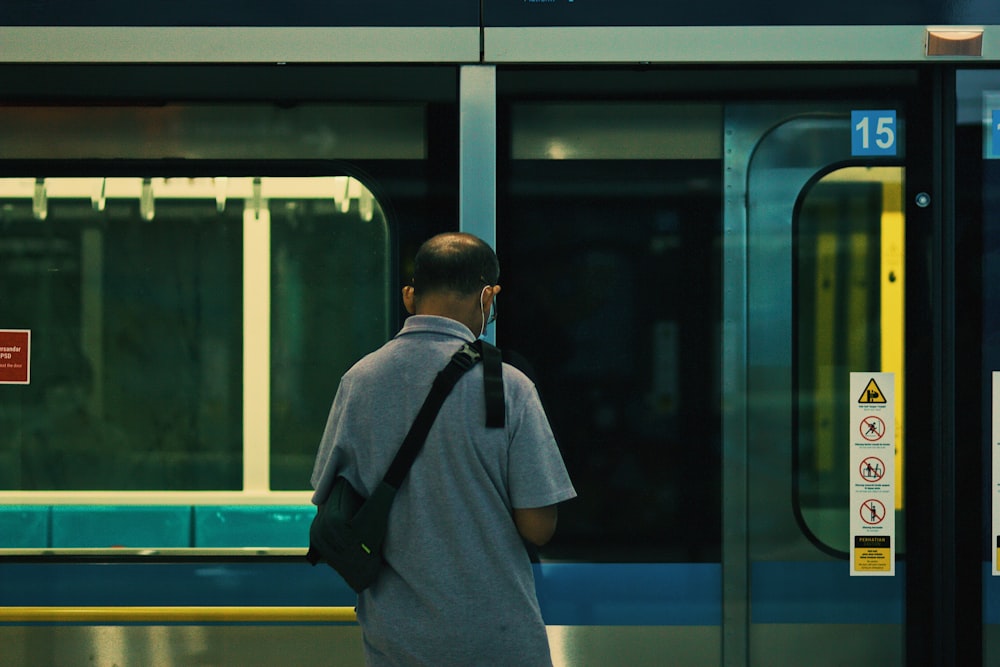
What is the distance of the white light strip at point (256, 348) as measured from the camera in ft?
10.1

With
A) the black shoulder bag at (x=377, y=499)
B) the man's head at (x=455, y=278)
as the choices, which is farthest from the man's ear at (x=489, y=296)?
the black shoulder bag at (x=377, y=499)

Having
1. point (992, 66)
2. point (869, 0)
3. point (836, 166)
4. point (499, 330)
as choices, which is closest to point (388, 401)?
point (499, 330)

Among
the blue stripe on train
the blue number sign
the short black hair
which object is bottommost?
the blue stripe on train

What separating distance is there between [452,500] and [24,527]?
1779 mm

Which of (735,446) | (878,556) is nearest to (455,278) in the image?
(735,446)

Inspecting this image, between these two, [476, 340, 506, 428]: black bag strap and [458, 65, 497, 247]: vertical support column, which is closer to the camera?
[476, 340, 506, 428]: black bag strap

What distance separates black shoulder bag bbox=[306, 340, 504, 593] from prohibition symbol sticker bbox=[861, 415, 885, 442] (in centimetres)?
152

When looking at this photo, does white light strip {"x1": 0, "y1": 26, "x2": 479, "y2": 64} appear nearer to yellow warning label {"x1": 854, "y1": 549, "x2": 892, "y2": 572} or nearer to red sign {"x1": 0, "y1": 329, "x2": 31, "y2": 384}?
red sign {"x1": 0, "y1": 329, "x2": 31, "y2": 384}

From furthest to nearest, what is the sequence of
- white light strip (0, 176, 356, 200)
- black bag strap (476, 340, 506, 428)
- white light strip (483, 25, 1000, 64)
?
white light strip (0, 176, 356, 200) < white light strip (483, 25, 1000, 64) < black bag strap (476, 340, 506, 428)

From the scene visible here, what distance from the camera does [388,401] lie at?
1957 mm

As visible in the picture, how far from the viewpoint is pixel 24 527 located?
10.2ft

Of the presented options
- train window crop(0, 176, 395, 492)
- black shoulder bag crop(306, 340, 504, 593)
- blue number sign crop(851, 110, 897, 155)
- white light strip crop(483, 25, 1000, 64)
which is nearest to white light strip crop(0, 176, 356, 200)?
train window crop(0, 176, 395, 492)

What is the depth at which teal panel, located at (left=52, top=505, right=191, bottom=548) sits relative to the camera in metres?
3.08

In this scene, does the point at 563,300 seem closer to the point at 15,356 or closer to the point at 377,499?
the point at 377,499
